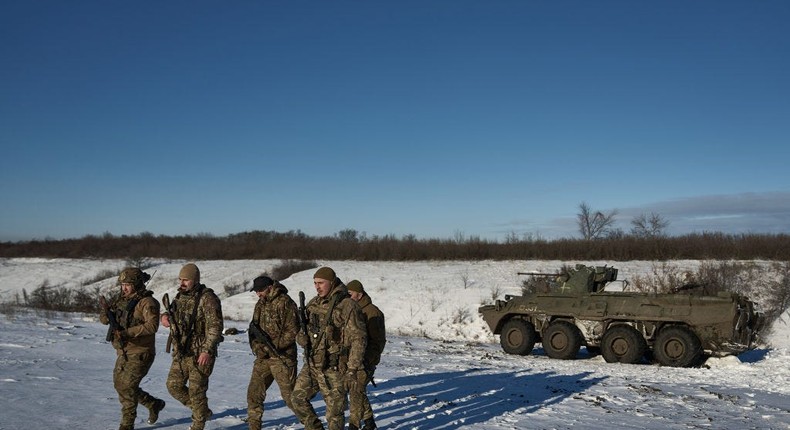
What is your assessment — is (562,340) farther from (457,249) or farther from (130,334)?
(457,249)

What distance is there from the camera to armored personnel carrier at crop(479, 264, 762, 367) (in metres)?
13.9

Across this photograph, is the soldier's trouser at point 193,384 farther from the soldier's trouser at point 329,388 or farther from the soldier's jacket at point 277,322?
the soldier's trouser at point 329,388

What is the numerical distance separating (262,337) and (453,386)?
4940 millimetres

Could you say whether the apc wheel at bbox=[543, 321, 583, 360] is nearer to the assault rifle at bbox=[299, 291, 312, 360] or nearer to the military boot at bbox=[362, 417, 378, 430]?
the military boot at bbox=[362, 417, 378, 430]

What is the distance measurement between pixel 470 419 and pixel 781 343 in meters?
12.8

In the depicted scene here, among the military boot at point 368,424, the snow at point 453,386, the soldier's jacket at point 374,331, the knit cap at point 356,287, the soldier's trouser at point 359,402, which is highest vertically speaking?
the knit cap at point 356,287

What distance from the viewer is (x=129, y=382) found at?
6.93 m

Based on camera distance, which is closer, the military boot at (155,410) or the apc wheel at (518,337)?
the military boot at (155,410)

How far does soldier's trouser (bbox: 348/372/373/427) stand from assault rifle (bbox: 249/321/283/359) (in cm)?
81

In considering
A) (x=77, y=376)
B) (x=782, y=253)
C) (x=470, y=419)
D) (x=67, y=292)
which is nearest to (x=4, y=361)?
(x=77, y=376)

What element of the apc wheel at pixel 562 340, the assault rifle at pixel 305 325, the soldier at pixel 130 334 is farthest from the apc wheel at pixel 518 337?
the soldier at pixel 130 334

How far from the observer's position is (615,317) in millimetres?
14891

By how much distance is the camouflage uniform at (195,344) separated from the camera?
22.3 ft

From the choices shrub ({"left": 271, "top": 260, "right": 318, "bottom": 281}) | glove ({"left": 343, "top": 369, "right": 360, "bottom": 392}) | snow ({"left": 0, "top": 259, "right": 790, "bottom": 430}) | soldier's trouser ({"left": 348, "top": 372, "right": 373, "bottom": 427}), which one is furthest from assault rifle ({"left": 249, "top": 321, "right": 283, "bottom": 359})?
shrub ({"left": 271, "top": 260, "right": 318, "bottom": 281})
